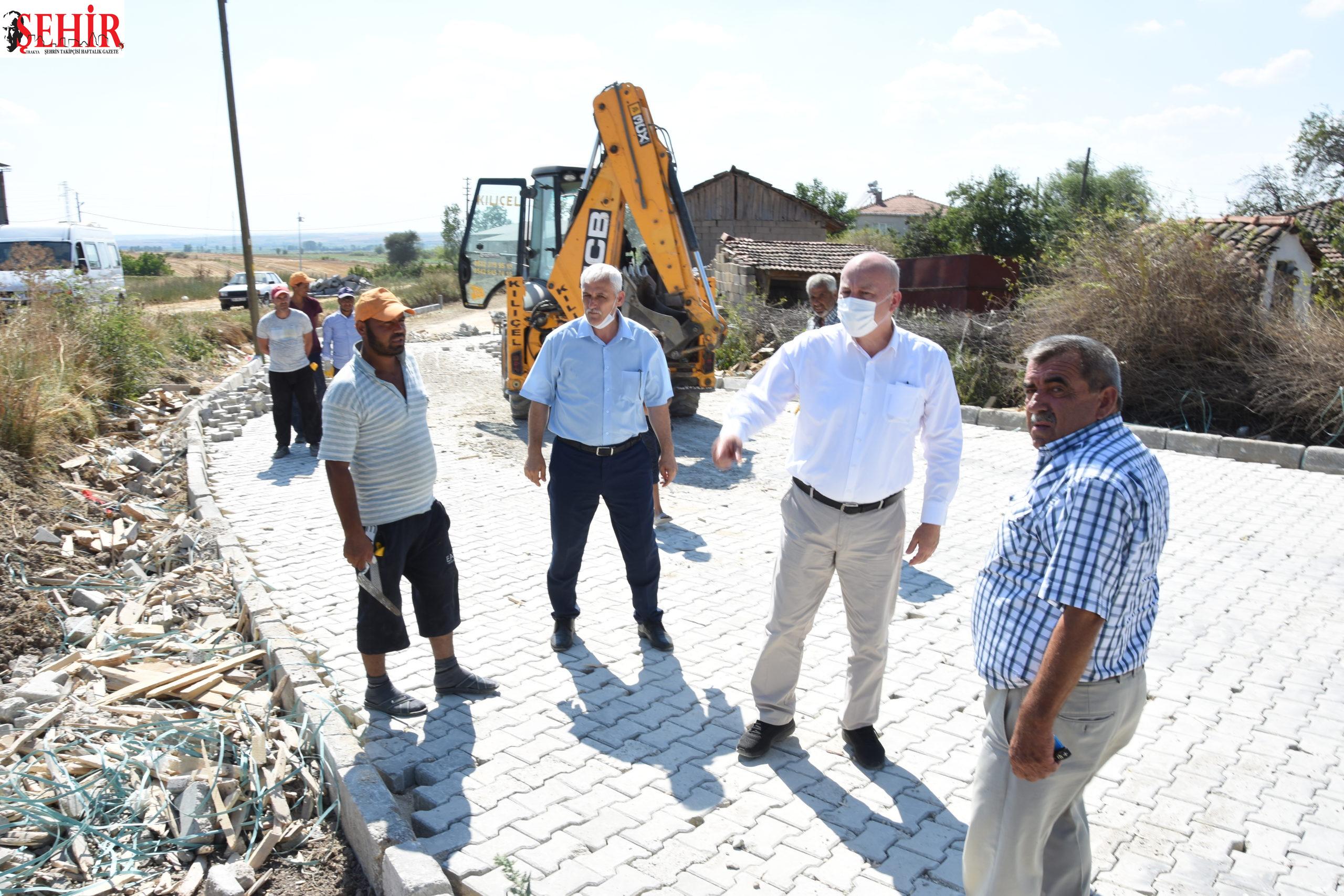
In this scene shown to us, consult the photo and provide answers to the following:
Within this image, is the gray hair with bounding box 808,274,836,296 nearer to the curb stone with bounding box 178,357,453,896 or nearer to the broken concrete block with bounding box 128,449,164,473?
the curb stone with bounding box 178,357,453,896

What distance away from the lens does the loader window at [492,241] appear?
1130 cm

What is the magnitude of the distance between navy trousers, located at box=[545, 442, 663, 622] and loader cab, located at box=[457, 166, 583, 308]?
6.43m

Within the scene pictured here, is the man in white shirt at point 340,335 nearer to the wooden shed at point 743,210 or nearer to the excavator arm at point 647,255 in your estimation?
the excavator arm at point 647,255

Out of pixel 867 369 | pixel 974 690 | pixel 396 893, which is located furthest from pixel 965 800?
pixel 396 893

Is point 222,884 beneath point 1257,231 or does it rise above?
beneath

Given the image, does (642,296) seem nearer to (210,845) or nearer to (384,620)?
(384,620)

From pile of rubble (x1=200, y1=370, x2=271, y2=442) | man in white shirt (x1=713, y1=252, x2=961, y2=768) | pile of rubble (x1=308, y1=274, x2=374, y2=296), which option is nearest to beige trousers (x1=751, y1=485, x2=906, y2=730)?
man in white shirt (x1=713, y1=252, x2=961, y2=768)

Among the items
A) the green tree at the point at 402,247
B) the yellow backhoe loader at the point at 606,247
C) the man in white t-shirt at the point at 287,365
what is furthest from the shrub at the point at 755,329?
the green tree at the point at 402,247

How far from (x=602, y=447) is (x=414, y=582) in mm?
1144

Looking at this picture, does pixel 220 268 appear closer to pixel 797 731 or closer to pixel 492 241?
pixel 492 241

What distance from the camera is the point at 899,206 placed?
68.2 meters

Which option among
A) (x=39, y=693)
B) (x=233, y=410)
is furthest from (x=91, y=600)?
(x=233, y=410)

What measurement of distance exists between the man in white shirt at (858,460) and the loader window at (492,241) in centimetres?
807

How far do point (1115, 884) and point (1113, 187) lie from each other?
40507mm
